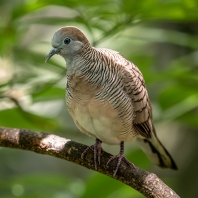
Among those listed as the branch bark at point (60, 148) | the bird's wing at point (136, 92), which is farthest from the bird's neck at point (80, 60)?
the branch bark at point (60, 148)

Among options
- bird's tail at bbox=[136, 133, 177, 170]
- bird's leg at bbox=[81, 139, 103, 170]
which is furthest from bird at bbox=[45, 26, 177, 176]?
bird's tail at bbox=[136, 133, 177, 170]

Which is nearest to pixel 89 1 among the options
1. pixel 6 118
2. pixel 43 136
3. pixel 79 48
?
pixel 79 48

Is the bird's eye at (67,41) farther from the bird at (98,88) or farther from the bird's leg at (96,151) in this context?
the bird's leg at (96,151)

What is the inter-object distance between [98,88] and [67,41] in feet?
0.83

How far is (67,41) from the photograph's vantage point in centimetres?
213

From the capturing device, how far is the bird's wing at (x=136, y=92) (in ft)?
7.34

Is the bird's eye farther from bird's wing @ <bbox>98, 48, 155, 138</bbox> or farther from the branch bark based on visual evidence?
the branch bark

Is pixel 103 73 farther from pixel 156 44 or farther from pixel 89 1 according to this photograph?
pixel 156 44

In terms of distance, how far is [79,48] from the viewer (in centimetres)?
218

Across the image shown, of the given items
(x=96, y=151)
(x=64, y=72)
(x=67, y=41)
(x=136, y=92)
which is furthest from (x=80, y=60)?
(x=96, y=151)

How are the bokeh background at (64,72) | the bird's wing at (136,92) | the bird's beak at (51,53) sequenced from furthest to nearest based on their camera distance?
the bird's wing at (136,92) < the bird's beak at (51,53) < the bokeh background at (64,72)

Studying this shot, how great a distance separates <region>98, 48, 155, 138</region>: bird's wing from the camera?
2.24m

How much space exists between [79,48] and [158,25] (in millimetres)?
2894

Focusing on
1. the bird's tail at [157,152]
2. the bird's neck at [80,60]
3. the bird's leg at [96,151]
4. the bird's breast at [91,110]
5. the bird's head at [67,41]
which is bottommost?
the bird's tail at [157,152]
